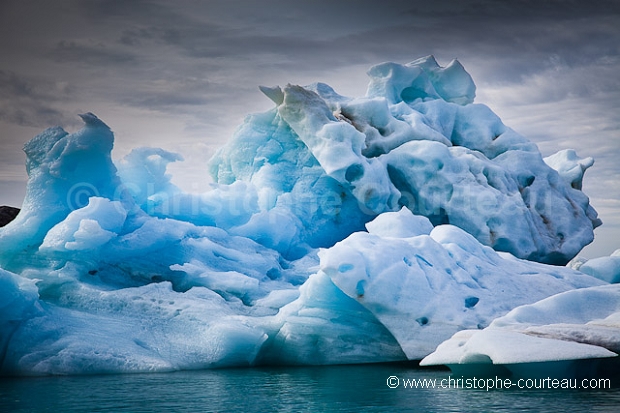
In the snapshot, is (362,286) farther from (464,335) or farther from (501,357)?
(501,357)

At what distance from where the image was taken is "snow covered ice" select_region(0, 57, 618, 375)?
9.53 m

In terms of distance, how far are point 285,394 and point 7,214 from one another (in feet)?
43.5

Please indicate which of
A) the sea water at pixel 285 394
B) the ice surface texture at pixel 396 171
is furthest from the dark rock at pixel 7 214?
the sea water at pixel 285 394

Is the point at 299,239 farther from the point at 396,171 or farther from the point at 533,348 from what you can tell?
the point at 533,348

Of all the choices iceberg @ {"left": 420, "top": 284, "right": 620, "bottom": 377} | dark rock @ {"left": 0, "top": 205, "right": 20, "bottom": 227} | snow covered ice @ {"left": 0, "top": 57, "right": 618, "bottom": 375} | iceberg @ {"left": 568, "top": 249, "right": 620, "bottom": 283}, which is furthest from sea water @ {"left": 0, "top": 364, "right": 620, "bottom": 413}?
dark rock @ {"left": 0, "top": 205, "right": 20, "bottom": 227}

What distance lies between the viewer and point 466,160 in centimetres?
1528

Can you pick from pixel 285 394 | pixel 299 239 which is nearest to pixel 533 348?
pixel 285 394

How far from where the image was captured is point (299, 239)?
14.9 metres

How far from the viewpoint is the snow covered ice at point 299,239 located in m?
9.53

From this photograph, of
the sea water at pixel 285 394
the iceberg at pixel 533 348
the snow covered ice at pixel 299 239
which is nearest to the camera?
the sea water at pixel 285 394

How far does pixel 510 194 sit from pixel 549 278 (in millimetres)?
4583

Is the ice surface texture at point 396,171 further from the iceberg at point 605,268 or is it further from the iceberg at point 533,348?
the iceberg at point 533,348

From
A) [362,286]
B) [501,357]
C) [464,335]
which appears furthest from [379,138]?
[501,357]

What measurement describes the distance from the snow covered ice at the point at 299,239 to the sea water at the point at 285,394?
1.82 ft
